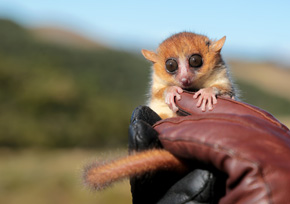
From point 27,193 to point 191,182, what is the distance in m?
10.6

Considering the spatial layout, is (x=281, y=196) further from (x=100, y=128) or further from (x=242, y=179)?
(x=100, y=128)

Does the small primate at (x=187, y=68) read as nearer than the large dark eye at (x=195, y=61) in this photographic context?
Yes

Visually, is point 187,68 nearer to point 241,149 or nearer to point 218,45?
point 218,45

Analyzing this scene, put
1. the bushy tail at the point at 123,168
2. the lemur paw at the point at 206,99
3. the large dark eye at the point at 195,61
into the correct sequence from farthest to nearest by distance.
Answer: the large dark eye at the point at 195,61 < the lemur paw at the point at 206,99 < the bushy tail at the point at 123,168

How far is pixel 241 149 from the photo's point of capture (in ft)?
6.77

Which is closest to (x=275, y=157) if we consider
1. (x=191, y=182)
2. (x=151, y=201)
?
(x=191, y=182)

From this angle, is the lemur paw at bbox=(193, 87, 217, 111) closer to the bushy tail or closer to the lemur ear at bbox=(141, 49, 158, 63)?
the bushy tail

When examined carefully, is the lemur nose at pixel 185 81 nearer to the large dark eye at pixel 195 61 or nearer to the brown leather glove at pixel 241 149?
the large dark eye at pixel 195 61

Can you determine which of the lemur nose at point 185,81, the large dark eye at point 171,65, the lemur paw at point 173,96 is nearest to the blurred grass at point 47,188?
the large dark eye at point 171,65

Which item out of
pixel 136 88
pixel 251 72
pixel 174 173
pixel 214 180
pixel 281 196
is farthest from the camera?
pixel 251 72

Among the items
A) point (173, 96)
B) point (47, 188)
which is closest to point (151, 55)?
point (173, 96)

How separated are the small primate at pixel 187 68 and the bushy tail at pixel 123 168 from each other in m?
1.11

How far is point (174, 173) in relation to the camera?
2.42 m

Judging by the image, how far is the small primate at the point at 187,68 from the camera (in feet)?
11.9
